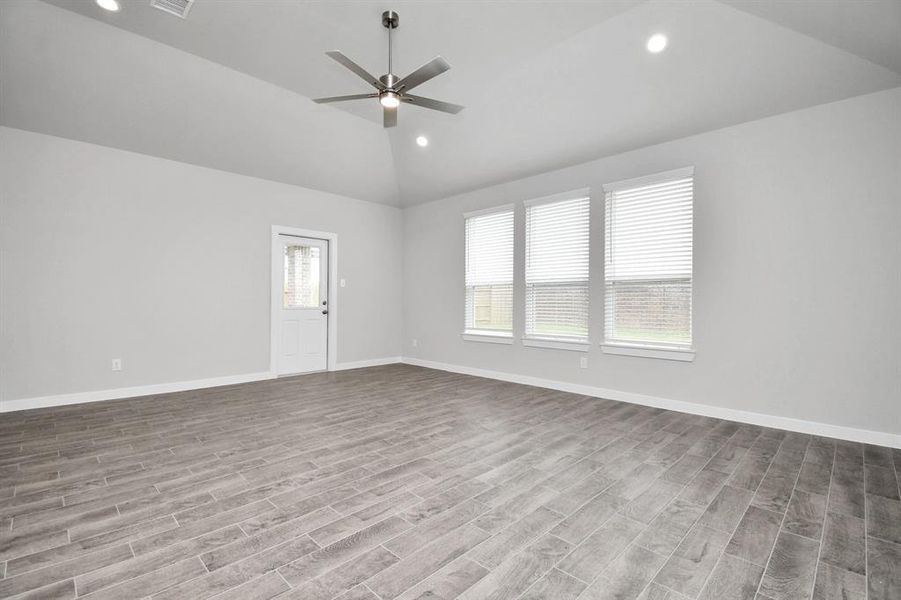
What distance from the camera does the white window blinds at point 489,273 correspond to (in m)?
5.93

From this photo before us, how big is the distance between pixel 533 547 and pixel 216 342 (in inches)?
197

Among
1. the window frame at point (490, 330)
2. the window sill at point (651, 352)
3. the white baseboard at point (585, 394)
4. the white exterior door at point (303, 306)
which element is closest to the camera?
the white baseboard at point (585, 394)

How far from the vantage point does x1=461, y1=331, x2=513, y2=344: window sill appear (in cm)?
584

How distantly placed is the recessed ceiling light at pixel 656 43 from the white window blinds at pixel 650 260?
1252 millimetres

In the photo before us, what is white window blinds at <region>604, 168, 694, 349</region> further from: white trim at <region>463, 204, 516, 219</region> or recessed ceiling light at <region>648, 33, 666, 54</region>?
white trim at <region>463, 204, 516, 219</region>

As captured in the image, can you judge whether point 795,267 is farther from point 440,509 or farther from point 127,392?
point 127,392

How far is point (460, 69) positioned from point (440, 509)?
4.05 m

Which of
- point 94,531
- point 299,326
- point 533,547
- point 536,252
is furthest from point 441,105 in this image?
point 299,326

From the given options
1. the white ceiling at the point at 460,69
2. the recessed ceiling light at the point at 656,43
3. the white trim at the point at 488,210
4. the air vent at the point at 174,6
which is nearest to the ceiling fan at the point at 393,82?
the white ceiling at the point at 460,69

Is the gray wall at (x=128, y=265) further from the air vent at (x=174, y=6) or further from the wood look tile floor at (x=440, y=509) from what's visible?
the air vent at (x=174, y=6)

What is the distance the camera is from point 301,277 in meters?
6.32

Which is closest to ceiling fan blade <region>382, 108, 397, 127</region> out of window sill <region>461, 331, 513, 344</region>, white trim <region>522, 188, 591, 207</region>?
white trim <region>522, 188, 591, 207</region>

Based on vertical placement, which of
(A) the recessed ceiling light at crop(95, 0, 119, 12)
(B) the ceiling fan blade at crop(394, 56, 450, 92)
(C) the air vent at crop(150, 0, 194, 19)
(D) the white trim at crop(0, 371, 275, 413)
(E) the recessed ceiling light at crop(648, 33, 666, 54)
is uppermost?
(A) the recessed ceiling light at crop(95, 0, 119, 12)

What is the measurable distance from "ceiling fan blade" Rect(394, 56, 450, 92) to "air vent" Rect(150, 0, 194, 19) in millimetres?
1862
